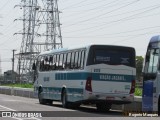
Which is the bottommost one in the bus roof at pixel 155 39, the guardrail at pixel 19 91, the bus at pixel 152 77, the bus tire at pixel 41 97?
the guardrail at pixel 19 91

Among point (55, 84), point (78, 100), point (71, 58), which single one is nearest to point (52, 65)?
point (55, 84)

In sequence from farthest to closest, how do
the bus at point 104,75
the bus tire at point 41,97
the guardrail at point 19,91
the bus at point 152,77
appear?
1. the guardrail at point 19,91
2. the bus tire at point 41,97
3. the bus at point 104,75
4. the bus at point 152,77

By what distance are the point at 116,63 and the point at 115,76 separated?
1.98 ft

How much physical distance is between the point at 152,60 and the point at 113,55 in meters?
2.85

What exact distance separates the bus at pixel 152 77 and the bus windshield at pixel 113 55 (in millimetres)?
2019

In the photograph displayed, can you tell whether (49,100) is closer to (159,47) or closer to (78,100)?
(78,100)

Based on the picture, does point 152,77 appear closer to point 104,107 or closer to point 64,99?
Result: point 104,107

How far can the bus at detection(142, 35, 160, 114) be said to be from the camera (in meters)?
20.1

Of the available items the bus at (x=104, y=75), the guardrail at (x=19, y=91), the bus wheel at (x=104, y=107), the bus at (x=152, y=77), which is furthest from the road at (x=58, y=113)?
the guardrail at (x=19, y=91)

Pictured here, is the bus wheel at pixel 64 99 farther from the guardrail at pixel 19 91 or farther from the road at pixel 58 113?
the guardrail at pixel 19 91

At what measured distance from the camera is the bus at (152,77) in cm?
2011

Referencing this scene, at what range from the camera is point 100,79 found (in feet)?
76.3

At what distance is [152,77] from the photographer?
20.7m

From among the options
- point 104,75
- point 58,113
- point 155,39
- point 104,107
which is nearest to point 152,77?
point 155,39
